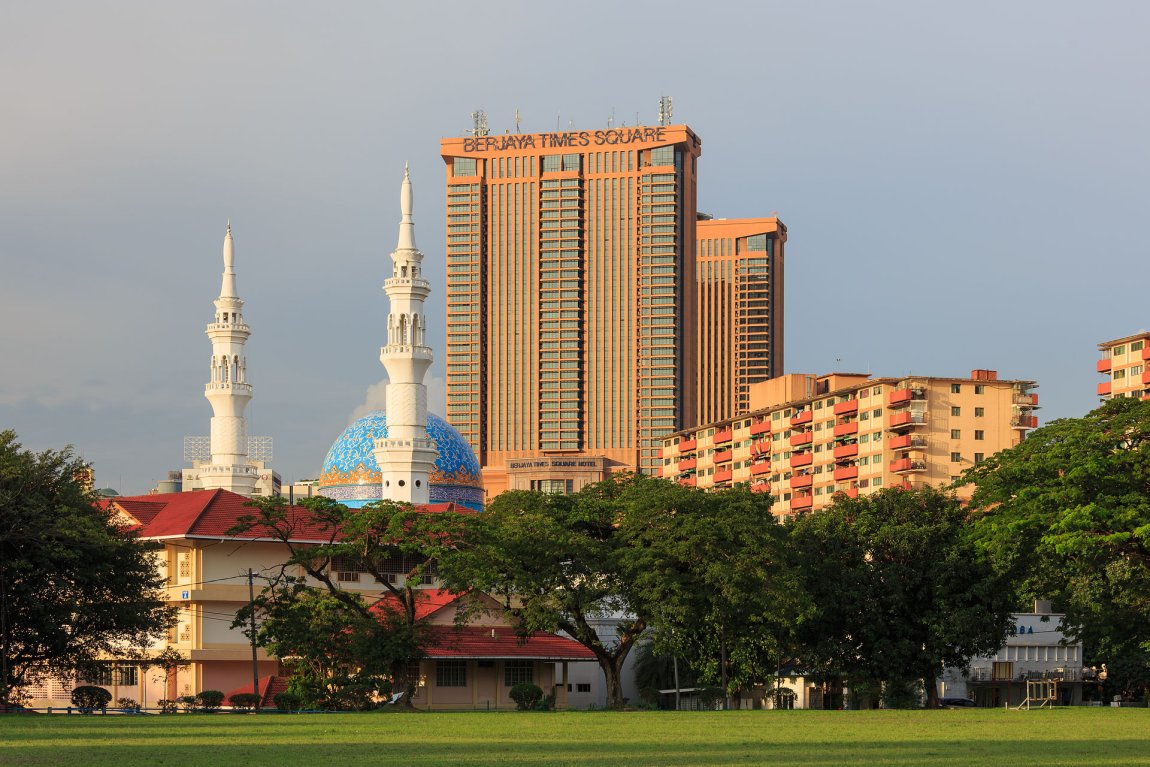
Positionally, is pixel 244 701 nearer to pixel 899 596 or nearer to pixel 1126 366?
pixel 899 596

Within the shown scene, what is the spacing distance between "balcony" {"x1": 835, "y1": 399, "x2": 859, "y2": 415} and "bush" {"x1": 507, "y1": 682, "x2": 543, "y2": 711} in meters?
87.4

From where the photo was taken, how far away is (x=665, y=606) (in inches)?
2795

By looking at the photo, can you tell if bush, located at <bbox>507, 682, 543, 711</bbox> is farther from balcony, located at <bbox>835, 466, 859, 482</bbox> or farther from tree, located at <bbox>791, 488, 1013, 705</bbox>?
balcony, located at <bbox>835, 466, 859, 482</bbox>

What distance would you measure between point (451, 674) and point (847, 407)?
288ft

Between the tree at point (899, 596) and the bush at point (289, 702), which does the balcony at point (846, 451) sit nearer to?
the tree at point (899, 596)

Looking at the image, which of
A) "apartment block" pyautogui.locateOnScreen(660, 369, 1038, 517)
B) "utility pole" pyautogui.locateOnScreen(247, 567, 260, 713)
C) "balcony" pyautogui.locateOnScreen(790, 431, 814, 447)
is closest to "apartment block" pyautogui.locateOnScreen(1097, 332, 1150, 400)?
"apartment block" pyautogui.locateOnScreen(660, 369, 1038, 517)

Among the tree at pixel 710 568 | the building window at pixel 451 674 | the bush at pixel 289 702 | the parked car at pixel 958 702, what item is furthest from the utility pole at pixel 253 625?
the parked car at pixel 958 702

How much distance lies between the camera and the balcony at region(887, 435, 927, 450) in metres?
152

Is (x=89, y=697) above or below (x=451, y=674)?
below

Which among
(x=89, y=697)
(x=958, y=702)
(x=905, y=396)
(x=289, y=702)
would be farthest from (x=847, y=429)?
(x=89, y=697)

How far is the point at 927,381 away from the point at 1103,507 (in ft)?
291

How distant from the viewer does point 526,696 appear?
76.2 m

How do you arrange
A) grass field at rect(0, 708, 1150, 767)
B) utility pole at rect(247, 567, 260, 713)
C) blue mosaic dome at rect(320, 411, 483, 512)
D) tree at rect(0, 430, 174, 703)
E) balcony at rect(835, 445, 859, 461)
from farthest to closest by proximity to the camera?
balcony at rect(835, 445, 859, 461) < blue mosaic dome at rect(320, 411, 483, 512) < utility pole at rect(247, 567, 260, 713) < tree at rect(0, 430, 174, 703) < grass field at rect(0, 708, 1150, 767)

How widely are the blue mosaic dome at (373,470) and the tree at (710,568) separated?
127 ft
